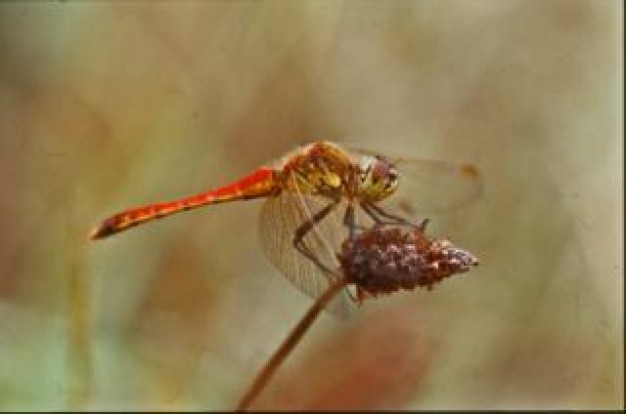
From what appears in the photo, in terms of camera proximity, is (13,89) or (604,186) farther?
(604,186)

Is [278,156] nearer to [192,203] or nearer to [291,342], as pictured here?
[192,203]

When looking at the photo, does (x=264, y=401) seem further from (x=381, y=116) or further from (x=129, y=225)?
(x=381, y=116)

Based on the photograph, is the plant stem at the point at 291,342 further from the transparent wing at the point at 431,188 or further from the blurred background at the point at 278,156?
the blurred background at the point at 278,156

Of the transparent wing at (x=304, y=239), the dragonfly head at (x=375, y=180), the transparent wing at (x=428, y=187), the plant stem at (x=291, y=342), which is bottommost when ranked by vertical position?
the plant stem at (x=291, y=342)

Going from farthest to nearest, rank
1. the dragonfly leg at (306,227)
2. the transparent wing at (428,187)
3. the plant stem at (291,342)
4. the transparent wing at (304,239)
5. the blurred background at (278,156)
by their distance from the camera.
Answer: the blurred background at (278,156)
the transparent wing at (428,187)
the dragonfly leg at (306,227)
the transparent wing at (304,239)
the plant stem at (291,342)

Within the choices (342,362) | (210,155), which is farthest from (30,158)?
(342,362)

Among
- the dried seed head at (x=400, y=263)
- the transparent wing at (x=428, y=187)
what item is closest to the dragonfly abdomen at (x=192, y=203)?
the transparent wing at (x=428, y=187)
